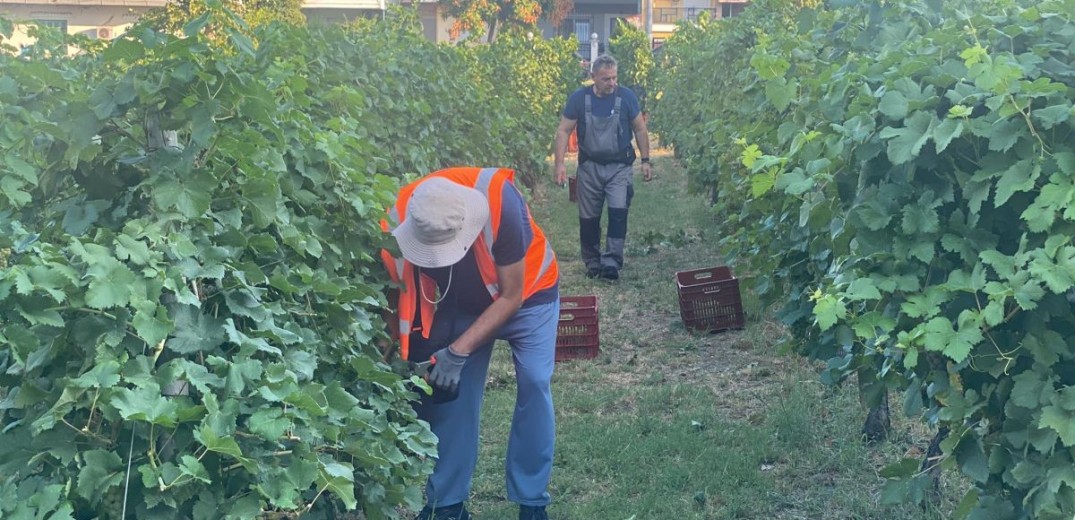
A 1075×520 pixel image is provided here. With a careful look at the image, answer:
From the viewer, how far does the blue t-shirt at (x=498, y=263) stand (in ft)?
14.1

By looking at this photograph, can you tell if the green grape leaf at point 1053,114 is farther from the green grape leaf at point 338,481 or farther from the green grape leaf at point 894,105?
the green grape leaf at point 338,481

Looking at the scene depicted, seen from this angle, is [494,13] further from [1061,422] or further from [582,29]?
[1061,422]

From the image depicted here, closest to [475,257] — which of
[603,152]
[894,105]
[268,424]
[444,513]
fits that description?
[444,513]

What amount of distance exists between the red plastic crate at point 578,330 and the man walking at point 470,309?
270cm

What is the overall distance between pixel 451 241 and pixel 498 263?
277mm

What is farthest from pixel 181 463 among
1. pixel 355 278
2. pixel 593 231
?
pixel 593 231

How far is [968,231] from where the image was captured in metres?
3.07

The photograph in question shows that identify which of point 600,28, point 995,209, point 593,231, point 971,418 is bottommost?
point 600,28

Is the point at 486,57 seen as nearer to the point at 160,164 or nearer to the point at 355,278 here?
the point at 355,278

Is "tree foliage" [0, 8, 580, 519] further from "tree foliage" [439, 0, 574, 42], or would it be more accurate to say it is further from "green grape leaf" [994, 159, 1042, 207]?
"tree foliage" [439, 0, 574, 42]

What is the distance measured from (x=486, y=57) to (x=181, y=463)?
46.5 feet

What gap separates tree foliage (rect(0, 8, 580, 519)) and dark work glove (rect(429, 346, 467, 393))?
1.59 feet

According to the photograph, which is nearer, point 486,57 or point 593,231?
point 593,231

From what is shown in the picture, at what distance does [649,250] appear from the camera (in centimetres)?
1188
